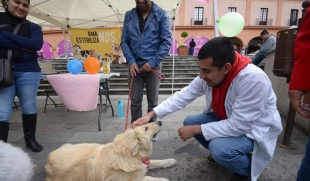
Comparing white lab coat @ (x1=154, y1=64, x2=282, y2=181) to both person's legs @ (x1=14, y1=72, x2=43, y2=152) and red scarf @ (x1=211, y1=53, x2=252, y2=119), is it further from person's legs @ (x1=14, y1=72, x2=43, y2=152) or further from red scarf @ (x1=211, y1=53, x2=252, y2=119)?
person's legs @ (x1=14, y1=72, x2=43, y2=152)

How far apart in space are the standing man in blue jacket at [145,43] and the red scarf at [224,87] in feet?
3.76

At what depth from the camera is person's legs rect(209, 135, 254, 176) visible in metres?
1.69

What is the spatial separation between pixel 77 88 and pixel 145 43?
1.45 m

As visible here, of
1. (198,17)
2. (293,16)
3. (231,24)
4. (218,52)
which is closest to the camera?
(218,52)

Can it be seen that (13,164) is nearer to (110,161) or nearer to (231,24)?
(110,161)

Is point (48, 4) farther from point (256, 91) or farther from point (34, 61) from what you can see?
point (256, 91)

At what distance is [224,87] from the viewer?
1800mm

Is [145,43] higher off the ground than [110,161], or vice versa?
[145,43]

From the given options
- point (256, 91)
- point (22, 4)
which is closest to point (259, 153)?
point (256, 91)

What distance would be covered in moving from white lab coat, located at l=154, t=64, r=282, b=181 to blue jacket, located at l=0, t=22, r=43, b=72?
2.46 meters

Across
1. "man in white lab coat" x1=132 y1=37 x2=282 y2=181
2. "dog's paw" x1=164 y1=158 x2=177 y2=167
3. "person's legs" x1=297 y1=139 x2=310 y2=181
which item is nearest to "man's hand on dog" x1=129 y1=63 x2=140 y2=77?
"man in white lab coat" x1=132 y1=37 x2=282 y2=181

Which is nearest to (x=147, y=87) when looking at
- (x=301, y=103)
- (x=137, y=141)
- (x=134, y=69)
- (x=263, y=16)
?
(x=134, y=69)

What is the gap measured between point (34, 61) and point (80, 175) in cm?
180

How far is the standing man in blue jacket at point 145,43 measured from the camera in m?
2.79
